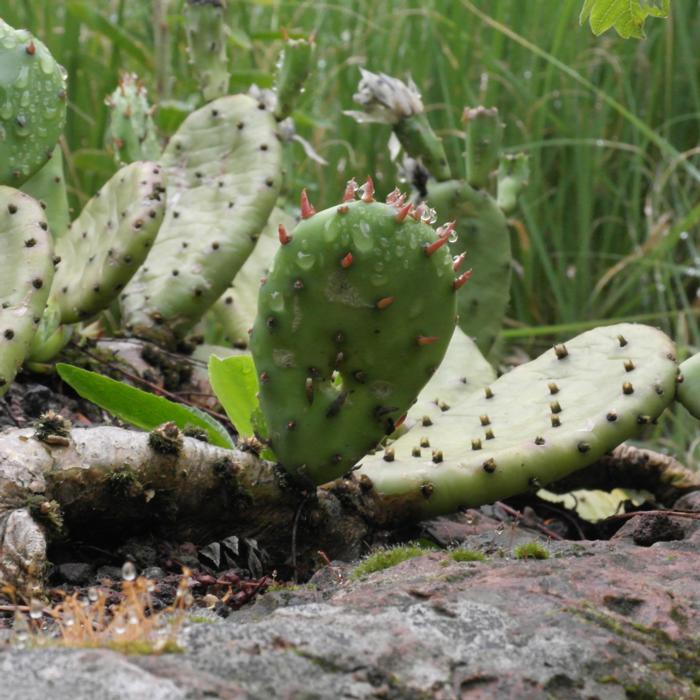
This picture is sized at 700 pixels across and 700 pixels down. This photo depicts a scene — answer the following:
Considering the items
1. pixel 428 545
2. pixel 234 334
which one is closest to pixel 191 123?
pixel 234 334

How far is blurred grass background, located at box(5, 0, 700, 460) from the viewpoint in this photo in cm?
458

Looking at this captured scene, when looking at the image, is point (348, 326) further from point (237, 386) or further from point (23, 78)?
point (23, 78)

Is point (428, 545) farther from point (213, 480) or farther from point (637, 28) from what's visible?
point (637, 28)

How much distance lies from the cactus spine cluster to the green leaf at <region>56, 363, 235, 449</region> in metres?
1.26

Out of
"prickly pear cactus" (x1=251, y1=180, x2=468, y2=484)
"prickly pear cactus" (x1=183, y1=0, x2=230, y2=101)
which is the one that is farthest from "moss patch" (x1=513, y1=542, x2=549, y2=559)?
"prickly pear cactus" (x1=183, y1=0, x2=230, y2=101)

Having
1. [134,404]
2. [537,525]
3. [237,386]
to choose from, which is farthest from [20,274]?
[537,525]

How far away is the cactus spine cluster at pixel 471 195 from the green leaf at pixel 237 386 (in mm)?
1160

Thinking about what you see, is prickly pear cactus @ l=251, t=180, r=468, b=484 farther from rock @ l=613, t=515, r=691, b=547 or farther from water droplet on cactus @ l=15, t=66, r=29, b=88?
water droplet on cactus @ l=15, t=66, r=29, b=88

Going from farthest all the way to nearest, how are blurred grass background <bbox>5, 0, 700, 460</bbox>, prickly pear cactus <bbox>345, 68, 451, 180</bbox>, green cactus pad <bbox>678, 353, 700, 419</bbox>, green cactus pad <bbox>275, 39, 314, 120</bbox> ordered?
blurred grass background <bbox>5, 0, 700, 460</bbox>
green cactus pad <bbox>275, 39, 314, 120</bbox>
prickly pear cactus <bbox>345, 68, 451, 180</bbox>
green cactus pad <bbox>678, 353, 700, 419</bbox>

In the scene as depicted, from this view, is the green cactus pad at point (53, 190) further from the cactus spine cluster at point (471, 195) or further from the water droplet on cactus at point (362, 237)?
the water droplet on cactus at point (362, 237)

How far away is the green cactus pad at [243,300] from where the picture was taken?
3.22 m

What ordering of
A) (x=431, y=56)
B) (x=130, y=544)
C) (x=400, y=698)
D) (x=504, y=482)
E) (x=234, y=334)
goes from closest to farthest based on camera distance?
(x=400, y=698) → (x=130, y=544) → (x=504, y=482) → (x=234, y=334) → (x=431, y=56)

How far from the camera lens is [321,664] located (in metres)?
1.16

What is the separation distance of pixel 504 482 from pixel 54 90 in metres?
1.33
